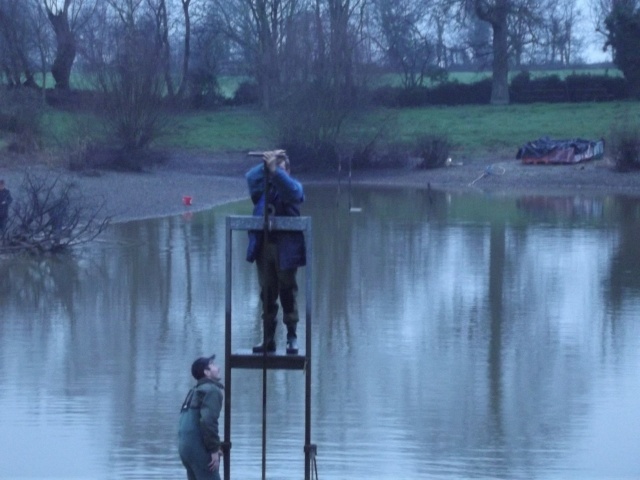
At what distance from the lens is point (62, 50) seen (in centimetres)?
4978

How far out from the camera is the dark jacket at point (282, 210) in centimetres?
686

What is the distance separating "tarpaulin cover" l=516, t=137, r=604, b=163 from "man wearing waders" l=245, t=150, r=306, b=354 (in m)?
35.1

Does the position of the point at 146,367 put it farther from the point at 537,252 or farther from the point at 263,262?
the point at 537,252

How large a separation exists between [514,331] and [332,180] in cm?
2630

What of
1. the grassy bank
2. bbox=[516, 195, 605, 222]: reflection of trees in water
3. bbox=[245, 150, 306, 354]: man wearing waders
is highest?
the grassy bank

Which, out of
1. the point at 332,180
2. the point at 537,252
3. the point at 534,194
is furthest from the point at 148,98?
the point at 537,252

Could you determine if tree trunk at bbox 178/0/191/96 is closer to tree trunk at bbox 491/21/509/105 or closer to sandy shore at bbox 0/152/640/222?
sandy shore at bbox 0/152/640/222

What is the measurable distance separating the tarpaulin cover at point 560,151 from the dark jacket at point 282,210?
35.2m

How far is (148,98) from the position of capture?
128 feet

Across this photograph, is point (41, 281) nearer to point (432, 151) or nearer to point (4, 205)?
point (4, 205)

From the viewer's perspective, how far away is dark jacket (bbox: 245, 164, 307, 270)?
686cm

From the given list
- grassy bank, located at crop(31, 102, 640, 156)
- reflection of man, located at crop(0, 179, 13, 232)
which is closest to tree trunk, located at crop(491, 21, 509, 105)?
grassy bank, located at crop(31, 102, 640, 156)

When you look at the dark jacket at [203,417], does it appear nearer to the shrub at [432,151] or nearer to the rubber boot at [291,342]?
the rubber boot at [291,342]

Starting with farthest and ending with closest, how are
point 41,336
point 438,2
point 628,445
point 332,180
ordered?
point 438,2
point 332,180
point 41,336
point 628,445
